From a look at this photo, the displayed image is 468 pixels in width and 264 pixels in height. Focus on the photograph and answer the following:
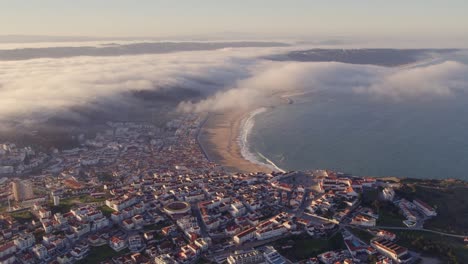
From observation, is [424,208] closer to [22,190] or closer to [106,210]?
[106,210]

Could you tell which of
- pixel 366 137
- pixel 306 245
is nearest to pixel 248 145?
pixel 366 137

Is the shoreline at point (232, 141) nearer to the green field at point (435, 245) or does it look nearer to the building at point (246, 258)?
the green field at point (435, 245)

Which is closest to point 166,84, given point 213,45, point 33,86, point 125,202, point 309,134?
point 33,86

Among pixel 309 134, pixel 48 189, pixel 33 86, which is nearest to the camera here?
pixel 48 189

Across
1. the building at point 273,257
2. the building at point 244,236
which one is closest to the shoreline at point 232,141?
the building at point 244,236

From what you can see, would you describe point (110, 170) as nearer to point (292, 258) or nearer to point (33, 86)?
point (292, 258)

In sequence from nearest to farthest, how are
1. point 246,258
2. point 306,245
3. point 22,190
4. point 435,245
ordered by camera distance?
point 246,258, point 435,245, point 306,245, point 22,190
